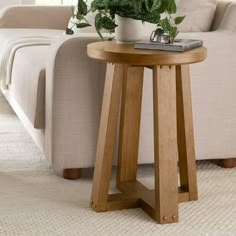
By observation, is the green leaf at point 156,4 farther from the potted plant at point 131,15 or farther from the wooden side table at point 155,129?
the wooden side table at point 155,129

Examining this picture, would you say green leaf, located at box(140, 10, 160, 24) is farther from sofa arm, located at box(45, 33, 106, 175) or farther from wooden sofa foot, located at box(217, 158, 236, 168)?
wooden sofa foot, located at box(217, 158, 236, 168)

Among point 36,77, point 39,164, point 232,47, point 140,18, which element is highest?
point 140,18

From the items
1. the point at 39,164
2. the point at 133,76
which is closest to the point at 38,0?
the point at 39,164

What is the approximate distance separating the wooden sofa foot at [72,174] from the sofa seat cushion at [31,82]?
22 centimetres

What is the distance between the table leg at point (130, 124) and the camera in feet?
8.29

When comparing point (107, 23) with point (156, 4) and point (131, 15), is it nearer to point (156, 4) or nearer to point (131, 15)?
point (131, 15)

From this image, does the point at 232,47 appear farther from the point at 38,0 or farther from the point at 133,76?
the point at 38,0

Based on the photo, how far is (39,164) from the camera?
2.97m

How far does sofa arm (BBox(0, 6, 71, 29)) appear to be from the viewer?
4297mm

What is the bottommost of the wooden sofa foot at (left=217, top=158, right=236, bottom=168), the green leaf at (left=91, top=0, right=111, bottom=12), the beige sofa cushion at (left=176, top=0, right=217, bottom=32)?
the wooden sofa foot at (left=217, top=158, right=236, bottom=168)

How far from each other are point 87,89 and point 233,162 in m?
0.79

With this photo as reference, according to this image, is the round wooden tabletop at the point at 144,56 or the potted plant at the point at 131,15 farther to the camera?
the potted plant at the point at 131,15

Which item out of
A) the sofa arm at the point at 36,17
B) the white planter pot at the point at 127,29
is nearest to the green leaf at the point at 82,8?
the white planter pot at the point at 127,29

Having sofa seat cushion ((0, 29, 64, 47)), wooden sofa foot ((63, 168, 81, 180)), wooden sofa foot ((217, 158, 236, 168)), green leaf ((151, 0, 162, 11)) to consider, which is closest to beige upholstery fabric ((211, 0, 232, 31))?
wooden sofa foot ((217, 158, 236, 168))
